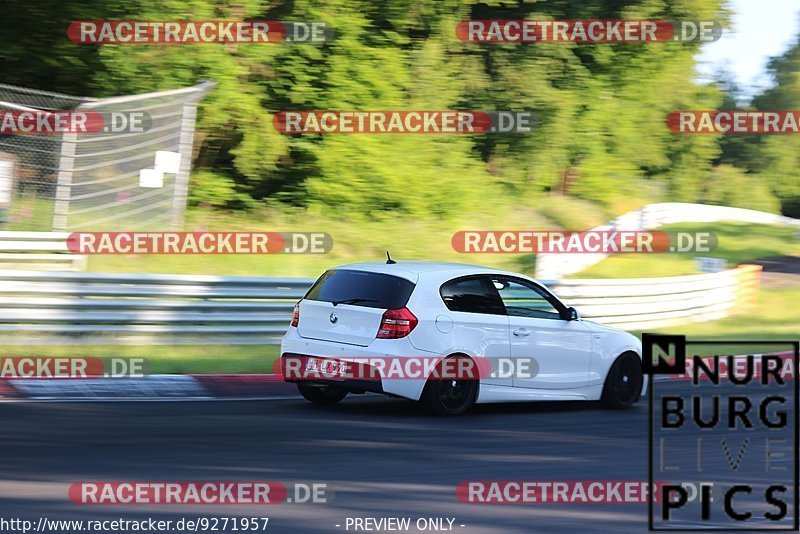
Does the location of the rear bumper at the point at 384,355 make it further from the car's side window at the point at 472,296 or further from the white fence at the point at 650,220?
the white fence at the point at 650,220

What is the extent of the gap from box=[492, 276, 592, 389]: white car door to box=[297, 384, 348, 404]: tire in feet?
5.71

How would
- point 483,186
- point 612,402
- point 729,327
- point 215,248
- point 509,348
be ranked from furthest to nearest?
point 483,186 < point 729,327 < point 215,248 < point 612,402 < point 509,348

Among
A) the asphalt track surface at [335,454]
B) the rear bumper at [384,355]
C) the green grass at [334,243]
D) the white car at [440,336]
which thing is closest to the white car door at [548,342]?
the white car at [440,336]

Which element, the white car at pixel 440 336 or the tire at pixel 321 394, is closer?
the white car at pixel 440 336

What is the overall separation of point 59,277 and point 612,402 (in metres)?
6.35

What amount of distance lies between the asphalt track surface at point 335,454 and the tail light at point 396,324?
766 millimetres

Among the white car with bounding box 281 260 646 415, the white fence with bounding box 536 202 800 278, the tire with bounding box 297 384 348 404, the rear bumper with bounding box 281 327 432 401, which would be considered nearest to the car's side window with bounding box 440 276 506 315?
the white car with bounding box 281 260 646 415

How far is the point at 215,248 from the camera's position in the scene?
20891 millimetres

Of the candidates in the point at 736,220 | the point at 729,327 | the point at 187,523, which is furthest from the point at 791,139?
the point at 187,523

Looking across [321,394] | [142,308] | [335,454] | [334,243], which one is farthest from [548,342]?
[334,243]

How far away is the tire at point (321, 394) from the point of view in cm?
1141

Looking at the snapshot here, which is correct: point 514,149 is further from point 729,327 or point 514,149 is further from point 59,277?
point 59,277

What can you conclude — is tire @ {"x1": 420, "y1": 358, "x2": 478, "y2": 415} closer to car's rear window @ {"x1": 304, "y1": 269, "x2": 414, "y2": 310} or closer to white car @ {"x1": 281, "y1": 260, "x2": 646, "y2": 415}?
white car @ {"x1": 281, "y1": 260, "x2": 646, "y2": 415}

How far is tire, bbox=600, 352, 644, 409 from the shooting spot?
1184 centimetres
